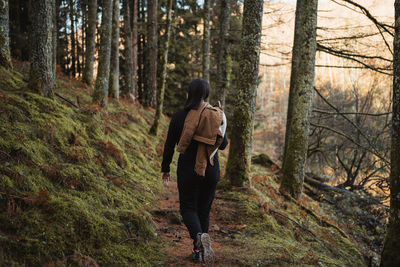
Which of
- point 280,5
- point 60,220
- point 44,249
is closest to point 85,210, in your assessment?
point 60,220

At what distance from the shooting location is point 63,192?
12.4 ft

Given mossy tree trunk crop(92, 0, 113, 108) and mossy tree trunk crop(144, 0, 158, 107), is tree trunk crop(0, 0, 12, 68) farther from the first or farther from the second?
mossy tree trunk crop(144, 0, 158, 107)

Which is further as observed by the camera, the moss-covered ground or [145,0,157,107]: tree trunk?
[145,0,157,107]: tree trunk

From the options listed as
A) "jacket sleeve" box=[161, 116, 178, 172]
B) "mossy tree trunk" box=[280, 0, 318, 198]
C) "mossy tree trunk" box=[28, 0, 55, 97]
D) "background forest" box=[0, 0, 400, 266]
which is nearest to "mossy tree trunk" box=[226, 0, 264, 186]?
"background forest" box=[0, 0, 400, 266]

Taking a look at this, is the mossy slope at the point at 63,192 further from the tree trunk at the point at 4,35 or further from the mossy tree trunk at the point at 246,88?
the mossy tree trunk at the point at 246,88

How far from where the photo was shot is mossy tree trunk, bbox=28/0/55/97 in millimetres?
5828

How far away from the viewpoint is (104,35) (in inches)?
366

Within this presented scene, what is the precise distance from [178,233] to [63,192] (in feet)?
6.69

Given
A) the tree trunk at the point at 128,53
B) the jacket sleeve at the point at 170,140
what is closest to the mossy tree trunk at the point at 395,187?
the jacket sleeve at the point at 170,140

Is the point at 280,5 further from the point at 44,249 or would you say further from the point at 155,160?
the point at 44,249

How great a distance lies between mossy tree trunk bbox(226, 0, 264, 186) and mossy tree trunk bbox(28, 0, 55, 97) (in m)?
4.25

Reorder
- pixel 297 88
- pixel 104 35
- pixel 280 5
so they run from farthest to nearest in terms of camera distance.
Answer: pixel 280 5 < pixel 104 35 < pixel 297 88

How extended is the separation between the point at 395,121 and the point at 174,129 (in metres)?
2.77

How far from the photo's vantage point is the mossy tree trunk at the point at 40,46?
5828 mm
